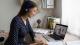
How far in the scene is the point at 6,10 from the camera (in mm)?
3055

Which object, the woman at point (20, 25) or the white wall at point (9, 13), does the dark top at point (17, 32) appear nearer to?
the woman at point (20, 25)

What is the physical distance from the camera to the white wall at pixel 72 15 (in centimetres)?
250

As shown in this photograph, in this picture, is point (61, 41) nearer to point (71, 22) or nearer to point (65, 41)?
point (65, 41)

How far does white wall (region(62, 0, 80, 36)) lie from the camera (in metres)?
2.50

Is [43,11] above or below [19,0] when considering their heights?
below

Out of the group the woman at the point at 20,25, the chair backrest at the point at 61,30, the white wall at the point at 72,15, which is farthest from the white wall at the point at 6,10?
the woman at the point at 20,25

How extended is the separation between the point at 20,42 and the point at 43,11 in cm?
144

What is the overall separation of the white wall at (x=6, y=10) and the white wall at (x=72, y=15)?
98 centimetres

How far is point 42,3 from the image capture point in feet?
9.89

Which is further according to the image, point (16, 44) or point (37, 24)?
point (37, 24)


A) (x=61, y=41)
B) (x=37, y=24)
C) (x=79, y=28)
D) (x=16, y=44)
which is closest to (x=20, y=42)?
(x=16, y=44)

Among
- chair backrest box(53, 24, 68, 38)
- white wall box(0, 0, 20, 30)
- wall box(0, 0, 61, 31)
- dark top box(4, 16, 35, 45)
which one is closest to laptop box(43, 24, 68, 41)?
chair backrest box(53, 24, 68, 38)

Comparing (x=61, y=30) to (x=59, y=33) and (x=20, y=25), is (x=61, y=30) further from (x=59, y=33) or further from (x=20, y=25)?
(x=20, y=25)

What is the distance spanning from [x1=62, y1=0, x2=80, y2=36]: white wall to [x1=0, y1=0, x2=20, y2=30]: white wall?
3.23ft
